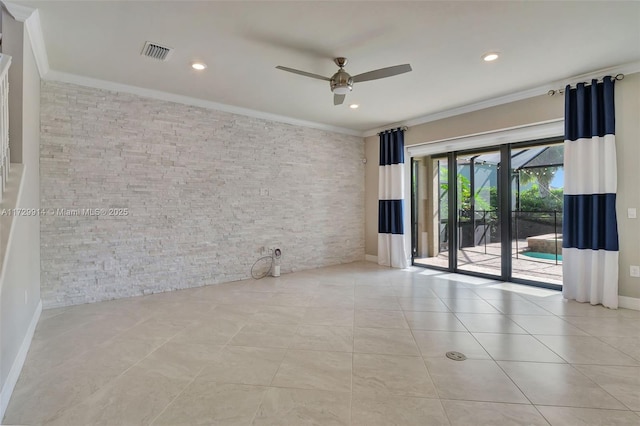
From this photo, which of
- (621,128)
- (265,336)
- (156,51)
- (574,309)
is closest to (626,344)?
(574,309)

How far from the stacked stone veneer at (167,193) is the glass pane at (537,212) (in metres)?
3.20

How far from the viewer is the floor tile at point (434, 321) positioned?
9.88 feet

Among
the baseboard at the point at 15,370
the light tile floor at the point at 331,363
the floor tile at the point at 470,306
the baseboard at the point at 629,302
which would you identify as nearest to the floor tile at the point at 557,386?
the light tile floor at the point at 331,363

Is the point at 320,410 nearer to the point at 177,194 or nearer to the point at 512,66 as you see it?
the point at 177,194

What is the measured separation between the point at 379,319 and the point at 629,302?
296cm

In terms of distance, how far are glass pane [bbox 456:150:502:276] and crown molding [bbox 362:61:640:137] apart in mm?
782

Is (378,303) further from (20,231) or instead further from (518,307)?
(20,231)

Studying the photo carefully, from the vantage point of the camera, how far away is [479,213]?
516cm

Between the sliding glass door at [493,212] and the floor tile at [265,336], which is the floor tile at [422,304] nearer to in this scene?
the floor tile at [265,336]

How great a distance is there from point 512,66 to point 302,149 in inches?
134

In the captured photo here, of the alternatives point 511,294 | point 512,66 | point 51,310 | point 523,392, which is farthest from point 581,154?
point 51,310

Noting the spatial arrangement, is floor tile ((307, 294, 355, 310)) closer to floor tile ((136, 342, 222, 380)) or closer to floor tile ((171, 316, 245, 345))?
floor tile ((171, 316, 245, 345))

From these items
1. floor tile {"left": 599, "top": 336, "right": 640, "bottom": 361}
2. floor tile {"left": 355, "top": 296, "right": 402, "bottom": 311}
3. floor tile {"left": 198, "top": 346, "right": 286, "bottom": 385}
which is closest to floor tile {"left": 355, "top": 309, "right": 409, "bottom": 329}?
floor tile {"left": 355, "top": 296, "right": 402, "bottom": 311}

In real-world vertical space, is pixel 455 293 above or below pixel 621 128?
below
